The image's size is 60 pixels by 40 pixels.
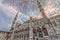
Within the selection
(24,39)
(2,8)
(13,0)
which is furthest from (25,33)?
(13,0)

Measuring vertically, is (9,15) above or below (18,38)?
above

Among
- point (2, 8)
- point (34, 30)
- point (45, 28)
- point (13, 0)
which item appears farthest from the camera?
point (34, 30)

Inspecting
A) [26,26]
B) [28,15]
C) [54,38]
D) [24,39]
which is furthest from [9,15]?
[54,38]

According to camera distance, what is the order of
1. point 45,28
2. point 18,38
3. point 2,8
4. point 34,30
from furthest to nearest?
point 18,38 → point 34,30 → point 45,28 → point 2,8

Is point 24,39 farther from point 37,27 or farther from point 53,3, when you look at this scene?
point 53,3

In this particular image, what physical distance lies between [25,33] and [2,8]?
332 centimetres

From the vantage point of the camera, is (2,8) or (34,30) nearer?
(2,8)

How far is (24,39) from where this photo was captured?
10273mm

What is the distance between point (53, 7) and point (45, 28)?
213cm

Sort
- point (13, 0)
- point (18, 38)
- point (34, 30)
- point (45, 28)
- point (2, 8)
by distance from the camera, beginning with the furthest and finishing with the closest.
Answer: point (18, 38)
point (34, 30)
point (45, 28)
point (2, 8)
point (13, 0)

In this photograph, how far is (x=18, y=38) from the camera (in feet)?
35.6

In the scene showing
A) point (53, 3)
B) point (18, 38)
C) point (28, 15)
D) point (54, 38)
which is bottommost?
point (54, 38)

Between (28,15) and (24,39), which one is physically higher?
(28,15)

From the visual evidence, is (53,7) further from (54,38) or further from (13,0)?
(13,0)
